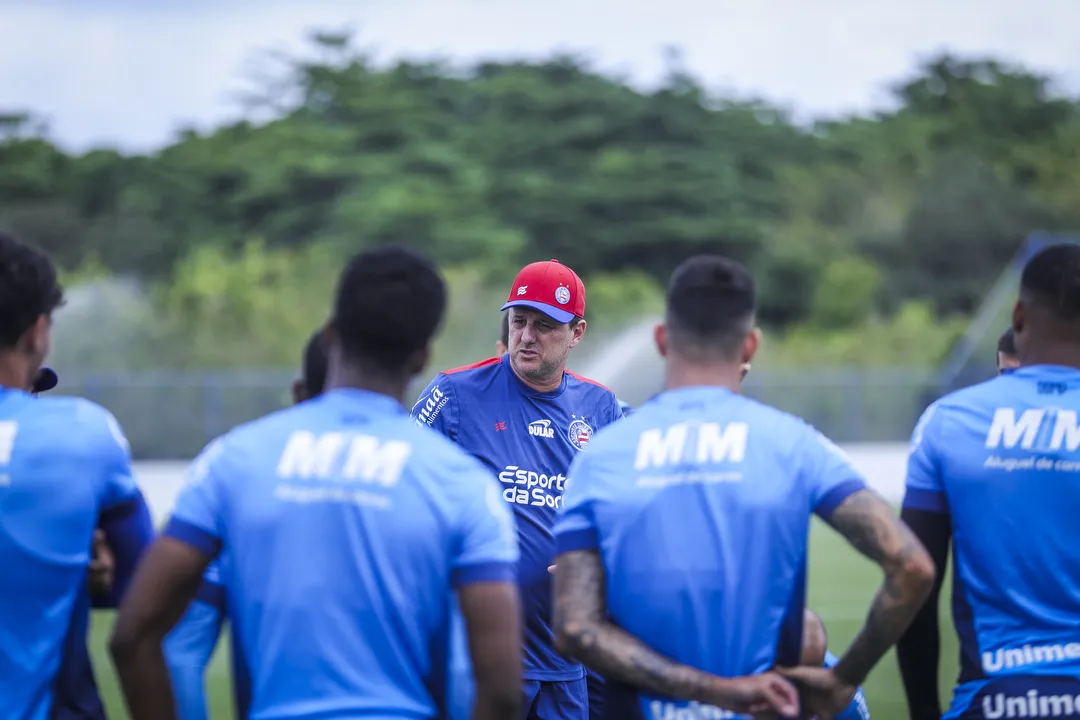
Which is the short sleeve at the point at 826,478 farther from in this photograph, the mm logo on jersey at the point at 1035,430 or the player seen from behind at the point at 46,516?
the player seen from behind at the point at 46,516

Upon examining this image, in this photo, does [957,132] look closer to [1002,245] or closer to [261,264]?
[1002,245]

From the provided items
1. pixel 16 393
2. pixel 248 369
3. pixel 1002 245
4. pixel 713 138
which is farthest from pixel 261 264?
pixel 16 393

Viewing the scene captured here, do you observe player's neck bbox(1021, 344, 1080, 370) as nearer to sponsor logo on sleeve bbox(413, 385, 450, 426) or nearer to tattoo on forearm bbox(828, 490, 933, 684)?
tattoo on forearm bbox(828, 490, 933, 684)

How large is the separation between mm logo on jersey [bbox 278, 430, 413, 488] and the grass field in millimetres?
5159

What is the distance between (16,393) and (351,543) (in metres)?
0.98

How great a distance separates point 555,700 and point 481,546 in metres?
2.40

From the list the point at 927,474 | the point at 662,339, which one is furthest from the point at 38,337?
the point at 927,474

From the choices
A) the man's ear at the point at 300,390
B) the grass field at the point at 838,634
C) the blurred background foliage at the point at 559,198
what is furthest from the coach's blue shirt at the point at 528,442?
the blurred background foliage at the point at 559,198

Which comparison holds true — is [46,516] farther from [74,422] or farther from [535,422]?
[535,422]

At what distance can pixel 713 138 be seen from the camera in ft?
172

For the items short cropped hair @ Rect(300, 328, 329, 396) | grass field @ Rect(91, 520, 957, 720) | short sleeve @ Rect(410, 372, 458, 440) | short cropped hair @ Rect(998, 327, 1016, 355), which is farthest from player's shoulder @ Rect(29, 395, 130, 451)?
grass field @ Rect(91, 520, 957, 720)

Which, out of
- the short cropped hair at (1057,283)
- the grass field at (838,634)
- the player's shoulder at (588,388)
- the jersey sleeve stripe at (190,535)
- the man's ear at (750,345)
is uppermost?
the short cropped hair at (1057,283)

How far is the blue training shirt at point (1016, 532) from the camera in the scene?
3377mm

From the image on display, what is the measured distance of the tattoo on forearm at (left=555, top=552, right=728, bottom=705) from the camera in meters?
3.11
